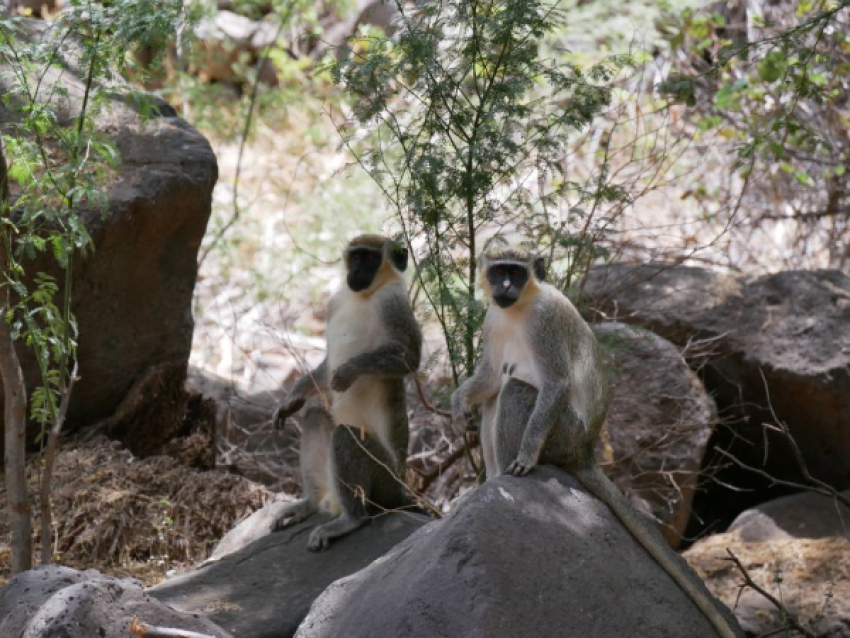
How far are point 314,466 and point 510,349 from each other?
1.98 m

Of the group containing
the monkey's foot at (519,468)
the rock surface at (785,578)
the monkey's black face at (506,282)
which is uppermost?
the monkey's black face at (506,282)

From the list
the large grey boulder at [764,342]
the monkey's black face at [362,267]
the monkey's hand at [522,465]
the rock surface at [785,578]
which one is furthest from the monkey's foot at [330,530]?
the large grey boulder at [764,342]

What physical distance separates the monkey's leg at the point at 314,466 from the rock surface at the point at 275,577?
0.11 meters

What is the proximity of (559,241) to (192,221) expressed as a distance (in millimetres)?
2956

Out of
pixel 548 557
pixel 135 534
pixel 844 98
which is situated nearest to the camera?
pixel 548 557

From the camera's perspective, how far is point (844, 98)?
11062 millimetres

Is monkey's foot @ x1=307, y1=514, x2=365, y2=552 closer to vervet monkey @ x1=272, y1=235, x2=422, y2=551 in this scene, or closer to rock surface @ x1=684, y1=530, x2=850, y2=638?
vervet monkey @ x1=272, y1=235, x2=422, y2=551

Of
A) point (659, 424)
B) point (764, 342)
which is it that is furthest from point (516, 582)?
point (764, 342)

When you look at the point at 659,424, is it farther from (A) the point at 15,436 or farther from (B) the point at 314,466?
(A) the point at 15,436

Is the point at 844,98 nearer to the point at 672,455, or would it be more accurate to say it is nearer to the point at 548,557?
the point at 672,455

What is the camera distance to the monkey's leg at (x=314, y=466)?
6.82 meters

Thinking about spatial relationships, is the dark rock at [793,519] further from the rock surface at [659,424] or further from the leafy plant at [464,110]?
the leafy plant at [464,110]

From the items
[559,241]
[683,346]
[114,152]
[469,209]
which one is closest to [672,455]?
[683,346]

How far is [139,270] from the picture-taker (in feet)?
25.8
